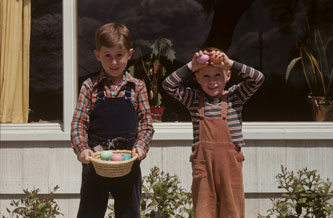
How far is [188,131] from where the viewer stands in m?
3.78

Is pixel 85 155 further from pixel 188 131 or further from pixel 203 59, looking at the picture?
pixel 188 131

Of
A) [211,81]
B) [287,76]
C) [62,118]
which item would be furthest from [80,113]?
[287,76]

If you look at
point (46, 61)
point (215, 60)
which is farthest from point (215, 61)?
point (46, 61)

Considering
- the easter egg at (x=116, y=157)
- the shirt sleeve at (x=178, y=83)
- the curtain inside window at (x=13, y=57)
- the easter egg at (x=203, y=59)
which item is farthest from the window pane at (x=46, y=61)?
the easter egg at (x=203, y=59)

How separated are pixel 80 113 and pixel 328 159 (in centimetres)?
254

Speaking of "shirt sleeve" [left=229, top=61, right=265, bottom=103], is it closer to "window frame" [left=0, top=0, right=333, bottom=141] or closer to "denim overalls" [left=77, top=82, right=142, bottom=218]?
"denim overalls" [left=77, top=82, right=142, bottom=218]

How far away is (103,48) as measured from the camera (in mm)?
2312

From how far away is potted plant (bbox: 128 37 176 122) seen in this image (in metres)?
4.29

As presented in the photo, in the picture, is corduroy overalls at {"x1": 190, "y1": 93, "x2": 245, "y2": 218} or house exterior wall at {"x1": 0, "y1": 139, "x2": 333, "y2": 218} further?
house exterior wall at {"x1": 0, "y1": 139, "x2": 333, "y2": 218}

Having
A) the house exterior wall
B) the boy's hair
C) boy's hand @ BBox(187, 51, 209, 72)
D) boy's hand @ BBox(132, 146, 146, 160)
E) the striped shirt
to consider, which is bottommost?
the house exterior wall

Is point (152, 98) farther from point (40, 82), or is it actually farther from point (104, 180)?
point (104, 180)

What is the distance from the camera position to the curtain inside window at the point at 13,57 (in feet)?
12.8

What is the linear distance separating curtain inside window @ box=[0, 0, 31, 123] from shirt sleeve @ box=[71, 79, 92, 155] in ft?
6.15

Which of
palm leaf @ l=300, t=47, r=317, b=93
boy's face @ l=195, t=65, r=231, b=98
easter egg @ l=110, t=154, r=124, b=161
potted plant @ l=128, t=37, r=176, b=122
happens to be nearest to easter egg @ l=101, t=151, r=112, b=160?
easter egg @ l=110, t=154, r=124, b=161
